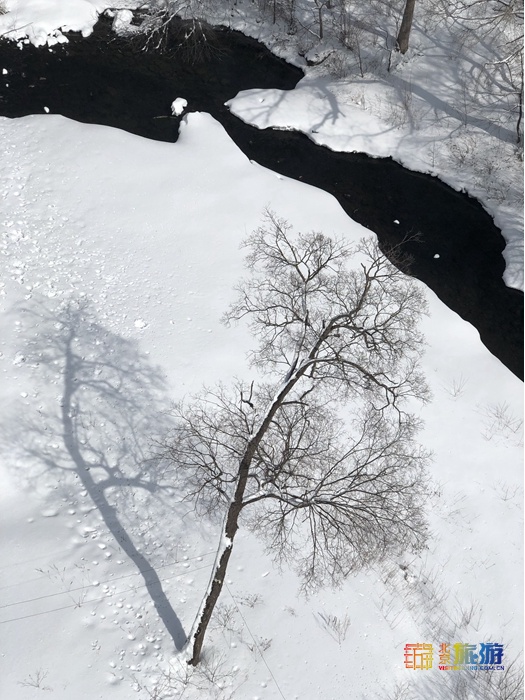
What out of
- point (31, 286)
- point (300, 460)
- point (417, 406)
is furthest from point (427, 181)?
point (300, 460)

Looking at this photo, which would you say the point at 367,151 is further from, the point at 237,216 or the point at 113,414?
the point at 113,414

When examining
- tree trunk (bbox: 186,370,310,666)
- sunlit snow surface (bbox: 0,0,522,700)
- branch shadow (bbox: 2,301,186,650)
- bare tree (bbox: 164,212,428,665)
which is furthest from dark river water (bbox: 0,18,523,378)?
tree trunk (bbox: 186,370,310,666)

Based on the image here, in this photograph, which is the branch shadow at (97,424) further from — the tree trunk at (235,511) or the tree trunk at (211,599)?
Result: the tree trunk at (235,511)

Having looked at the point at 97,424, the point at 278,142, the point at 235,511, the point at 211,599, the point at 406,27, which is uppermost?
the point at 406,27

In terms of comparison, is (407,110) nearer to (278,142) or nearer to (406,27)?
(406,27)

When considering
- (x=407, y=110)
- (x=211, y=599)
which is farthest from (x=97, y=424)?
(x=407, y=110)

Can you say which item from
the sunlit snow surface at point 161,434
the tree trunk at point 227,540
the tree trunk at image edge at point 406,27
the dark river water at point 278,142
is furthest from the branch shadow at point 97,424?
the tree trunk at image edge at point 406,27
